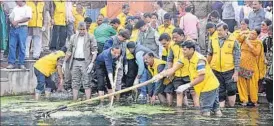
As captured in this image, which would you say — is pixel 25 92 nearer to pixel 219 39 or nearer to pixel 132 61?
pixel 132 61

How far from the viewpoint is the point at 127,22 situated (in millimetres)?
14734

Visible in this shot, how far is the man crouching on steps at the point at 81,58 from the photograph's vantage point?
12805 mm

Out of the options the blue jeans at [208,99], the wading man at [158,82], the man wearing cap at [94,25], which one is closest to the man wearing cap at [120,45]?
the wading man at [158,82]

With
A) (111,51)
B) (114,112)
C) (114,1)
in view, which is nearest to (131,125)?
(114,112)

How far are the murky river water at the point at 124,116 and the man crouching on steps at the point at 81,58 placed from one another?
2.66 ft

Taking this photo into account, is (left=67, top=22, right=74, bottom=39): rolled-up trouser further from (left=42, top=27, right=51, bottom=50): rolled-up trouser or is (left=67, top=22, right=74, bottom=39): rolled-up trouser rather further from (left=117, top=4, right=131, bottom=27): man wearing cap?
(left=117, top=4, right=131, bottom=27): man wearing cap

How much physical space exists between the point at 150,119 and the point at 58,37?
17.9 feet

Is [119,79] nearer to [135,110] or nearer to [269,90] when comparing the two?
Result: [135,110]

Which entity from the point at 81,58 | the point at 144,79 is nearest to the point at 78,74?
the point at 81,58

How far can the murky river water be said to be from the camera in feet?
32.3

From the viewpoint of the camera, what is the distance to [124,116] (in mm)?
10539

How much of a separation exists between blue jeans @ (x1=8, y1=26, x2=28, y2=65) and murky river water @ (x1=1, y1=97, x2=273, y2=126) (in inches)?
62.6

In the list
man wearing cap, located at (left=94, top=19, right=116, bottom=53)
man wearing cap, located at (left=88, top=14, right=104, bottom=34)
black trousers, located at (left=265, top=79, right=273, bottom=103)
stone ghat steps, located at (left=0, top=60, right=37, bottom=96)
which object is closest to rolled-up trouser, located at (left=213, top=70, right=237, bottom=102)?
black trousers, located at (left=265, top=79, right=273, bottom=103)

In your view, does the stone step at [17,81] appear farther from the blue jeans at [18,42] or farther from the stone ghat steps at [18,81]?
the blue jeans at [18,42]
